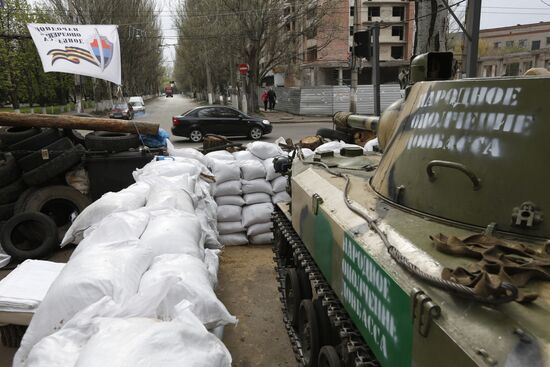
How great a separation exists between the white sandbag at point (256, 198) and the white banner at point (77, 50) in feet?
16.7

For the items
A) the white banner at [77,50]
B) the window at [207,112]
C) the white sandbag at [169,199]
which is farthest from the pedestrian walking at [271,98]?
the white sandbag at [169,199]

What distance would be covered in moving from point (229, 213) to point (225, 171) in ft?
1.99

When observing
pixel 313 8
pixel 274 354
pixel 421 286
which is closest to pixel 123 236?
pixel 274 354

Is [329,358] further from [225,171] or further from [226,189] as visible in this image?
[225,171]

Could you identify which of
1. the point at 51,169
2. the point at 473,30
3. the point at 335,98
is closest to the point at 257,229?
the point at 51,169

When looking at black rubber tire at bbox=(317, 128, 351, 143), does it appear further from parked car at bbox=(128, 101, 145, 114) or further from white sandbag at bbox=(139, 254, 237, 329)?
parked car at bbox=(128, 101, 145, 114)

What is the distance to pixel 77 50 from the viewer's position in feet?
35.5

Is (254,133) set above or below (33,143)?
below

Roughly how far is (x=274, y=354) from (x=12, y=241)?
4135mm

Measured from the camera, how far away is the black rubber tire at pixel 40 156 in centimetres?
682

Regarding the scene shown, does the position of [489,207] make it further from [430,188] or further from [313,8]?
[313,8]

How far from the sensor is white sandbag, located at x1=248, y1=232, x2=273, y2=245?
6977 millimetres

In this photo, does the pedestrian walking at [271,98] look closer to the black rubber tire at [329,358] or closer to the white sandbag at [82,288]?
the white sandbag at [82,288]

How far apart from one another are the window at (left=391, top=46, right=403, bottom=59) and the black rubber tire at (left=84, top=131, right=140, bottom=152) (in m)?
47.5
